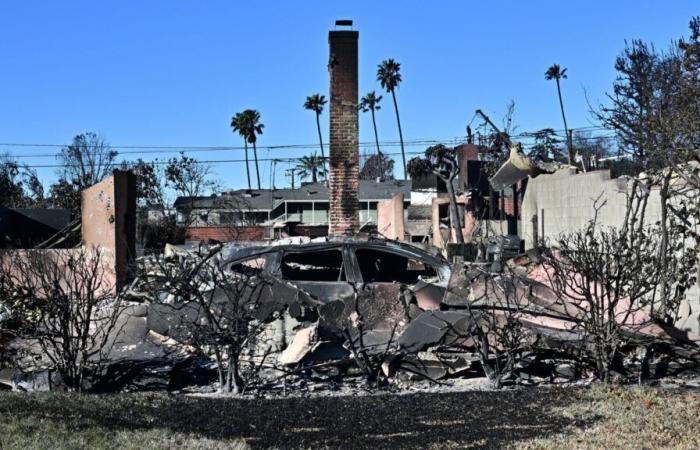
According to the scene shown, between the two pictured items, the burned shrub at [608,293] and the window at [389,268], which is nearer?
the burned shrub at [608,293]

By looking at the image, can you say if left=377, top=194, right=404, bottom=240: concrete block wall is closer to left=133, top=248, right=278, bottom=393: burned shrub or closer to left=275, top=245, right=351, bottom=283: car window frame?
left=275, top=245, right=351, bottom=283: car window frame

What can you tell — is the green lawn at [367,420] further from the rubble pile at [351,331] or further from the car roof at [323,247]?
the car roof at [323,247]

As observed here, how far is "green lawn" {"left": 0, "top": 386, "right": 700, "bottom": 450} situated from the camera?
17.2 ft

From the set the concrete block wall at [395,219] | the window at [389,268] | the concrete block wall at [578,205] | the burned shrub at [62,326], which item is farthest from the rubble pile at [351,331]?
the concrete block wall at [395,219]

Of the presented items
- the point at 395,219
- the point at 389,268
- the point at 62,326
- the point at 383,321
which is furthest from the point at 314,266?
the point at 395,219

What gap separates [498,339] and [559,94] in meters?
55.6

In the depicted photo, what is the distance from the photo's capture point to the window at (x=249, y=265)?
26.9ft

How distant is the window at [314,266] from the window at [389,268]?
282mm

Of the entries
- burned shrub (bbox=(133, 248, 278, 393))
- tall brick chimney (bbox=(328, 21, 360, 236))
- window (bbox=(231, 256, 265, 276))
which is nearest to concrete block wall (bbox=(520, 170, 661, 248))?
tall brick chimney (bbox=(328, 21, 360, 236))

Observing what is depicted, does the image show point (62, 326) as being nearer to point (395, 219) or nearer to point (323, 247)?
point (323, 247)

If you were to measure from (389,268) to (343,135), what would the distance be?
5.27 meters

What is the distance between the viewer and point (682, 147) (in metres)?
8.01

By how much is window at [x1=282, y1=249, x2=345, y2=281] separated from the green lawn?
2.44 m

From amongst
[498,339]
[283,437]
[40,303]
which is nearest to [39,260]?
[40,303]
